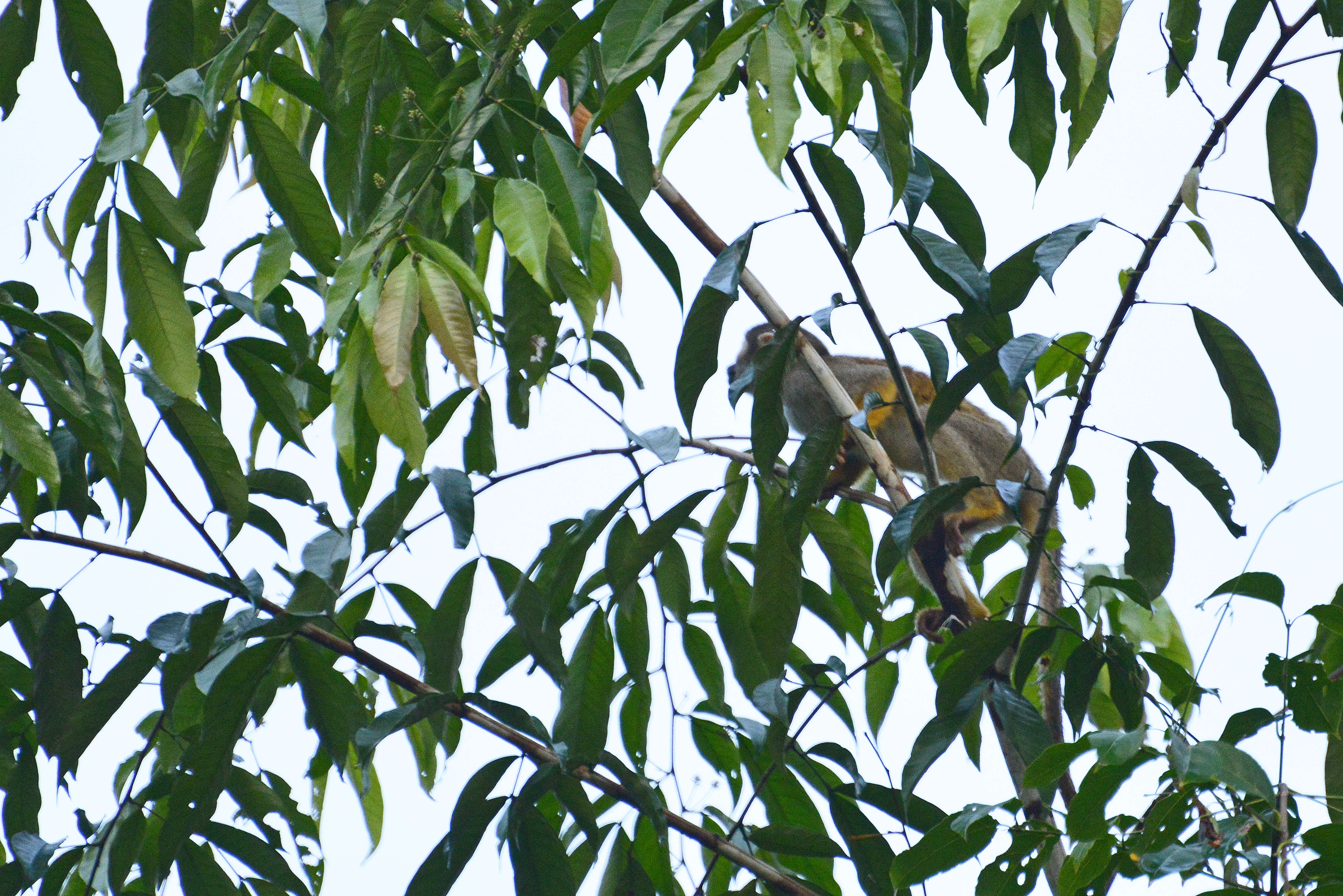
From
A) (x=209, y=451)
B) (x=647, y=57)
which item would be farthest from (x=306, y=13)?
(x=209, y=451)

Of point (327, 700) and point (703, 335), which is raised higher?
point (703, 335)

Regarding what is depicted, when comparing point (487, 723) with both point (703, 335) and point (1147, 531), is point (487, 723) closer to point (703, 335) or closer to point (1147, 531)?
point (703, 335)

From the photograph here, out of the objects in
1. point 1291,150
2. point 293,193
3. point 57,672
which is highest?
point 1291,150

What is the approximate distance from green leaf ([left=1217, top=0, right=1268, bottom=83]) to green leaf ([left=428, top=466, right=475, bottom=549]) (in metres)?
1.16

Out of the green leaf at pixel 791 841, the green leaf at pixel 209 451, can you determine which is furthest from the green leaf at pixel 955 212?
the green leaf at pixel 209 451

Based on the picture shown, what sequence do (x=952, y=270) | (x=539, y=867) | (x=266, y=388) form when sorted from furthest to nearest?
(x=266, y=388), (x=539, y=867), (x=952, y=270)

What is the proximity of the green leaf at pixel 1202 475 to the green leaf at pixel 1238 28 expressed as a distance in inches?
20.1

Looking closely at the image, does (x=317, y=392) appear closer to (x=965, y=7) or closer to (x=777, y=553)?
(x=777, y=553)

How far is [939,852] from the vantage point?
147cm

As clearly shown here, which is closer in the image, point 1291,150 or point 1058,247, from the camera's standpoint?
point 1058,247

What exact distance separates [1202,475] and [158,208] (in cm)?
134

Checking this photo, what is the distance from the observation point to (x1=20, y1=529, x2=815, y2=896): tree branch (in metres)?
1.66

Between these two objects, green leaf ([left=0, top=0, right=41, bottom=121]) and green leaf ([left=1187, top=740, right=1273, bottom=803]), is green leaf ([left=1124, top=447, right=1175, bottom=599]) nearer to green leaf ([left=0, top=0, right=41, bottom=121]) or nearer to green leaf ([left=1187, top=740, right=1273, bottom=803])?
green leaf ([left=1187, top=740, right=1273, bottom=803])

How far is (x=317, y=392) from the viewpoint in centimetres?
215
